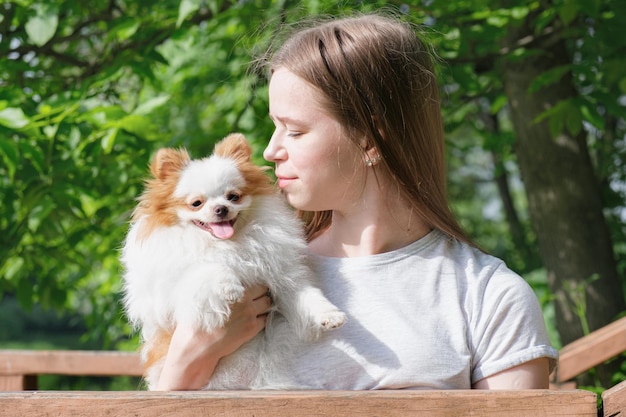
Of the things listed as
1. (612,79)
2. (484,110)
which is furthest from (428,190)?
(484,110)

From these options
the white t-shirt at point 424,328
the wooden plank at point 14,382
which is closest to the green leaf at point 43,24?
the wooden plank at point 14,382

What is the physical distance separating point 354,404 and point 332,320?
1.42 ft

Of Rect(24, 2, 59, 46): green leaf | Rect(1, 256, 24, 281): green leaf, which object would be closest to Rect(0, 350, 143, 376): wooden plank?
Rect(1, 256, 24, 281): green leaf

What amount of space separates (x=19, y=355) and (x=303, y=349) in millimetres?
2121

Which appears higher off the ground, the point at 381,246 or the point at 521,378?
the point at 381,246

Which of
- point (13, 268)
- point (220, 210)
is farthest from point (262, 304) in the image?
point (13, 268)

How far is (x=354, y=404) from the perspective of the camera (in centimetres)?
146

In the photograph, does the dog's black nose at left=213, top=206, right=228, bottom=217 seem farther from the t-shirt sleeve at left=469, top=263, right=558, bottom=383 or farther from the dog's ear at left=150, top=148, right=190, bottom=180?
the t-shirt sleeve at left=469, top=263, right=558, bottom=383

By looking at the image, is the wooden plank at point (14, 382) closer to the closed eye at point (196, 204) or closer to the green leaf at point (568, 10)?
the closed eye at point (196, 204)

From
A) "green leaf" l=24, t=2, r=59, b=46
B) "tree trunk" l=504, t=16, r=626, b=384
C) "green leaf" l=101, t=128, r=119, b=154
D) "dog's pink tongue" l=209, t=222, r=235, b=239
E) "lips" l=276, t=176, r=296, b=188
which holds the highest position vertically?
"lips" l=276, t=176, r=296, b=188

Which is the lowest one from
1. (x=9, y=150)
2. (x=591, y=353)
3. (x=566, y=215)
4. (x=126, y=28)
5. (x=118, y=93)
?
(x=566, y=215)

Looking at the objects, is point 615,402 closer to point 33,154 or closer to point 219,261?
point 219,261

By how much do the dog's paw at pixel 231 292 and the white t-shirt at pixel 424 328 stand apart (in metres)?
0.21

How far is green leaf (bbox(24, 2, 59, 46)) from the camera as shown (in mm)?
3176
